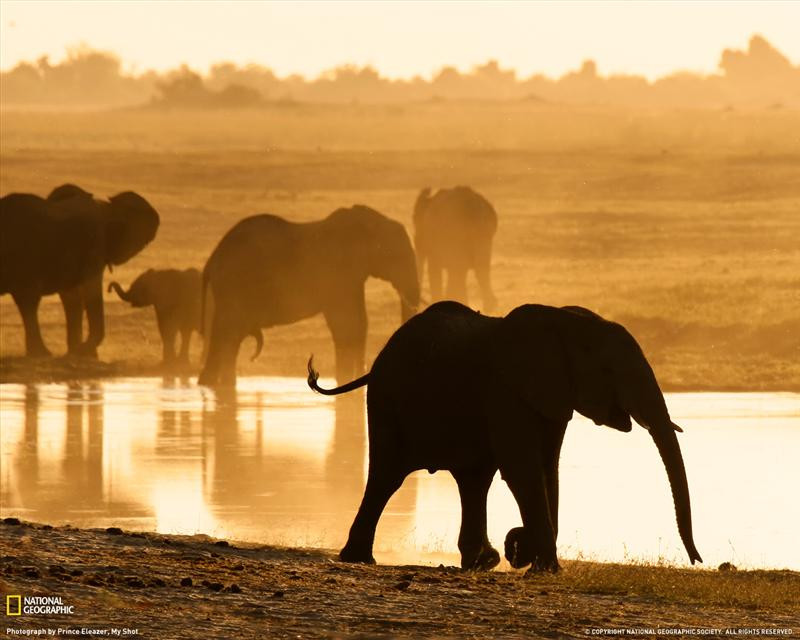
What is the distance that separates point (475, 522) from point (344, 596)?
2162 millimetres

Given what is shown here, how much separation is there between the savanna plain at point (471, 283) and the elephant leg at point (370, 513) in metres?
0.32

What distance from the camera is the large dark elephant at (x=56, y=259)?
27000 mm

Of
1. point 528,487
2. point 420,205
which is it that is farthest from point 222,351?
point 528,487

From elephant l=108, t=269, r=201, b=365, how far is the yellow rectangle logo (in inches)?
708

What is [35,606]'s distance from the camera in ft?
28.8

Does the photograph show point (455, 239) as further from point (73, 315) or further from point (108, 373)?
point (108, 373)

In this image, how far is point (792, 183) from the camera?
55312 mm

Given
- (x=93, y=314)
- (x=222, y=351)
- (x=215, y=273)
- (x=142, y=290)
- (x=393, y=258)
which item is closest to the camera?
(x=222, y=351)

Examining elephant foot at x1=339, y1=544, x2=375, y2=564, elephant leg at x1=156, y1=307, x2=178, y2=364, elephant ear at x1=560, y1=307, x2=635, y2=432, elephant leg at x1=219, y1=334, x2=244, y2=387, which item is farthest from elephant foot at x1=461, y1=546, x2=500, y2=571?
elephant leg at x1=156, y1=307, x2=178, y2=364

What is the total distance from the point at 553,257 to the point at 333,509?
27.3 m

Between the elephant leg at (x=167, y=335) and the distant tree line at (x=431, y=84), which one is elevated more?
the distant tree line at (x=431, y=84)

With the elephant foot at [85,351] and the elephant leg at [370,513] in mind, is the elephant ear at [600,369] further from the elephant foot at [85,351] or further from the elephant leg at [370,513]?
the elephant foot at [85,351]

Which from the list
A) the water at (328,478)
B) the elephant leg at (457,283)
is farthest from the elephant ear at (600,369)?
the elephant leg at (457,283)

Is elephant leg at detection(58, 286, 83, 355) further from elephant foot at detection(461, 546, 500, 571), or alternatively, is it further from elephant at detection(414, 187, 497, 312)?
elephant foot at detection(461, 546, 500, 571)
